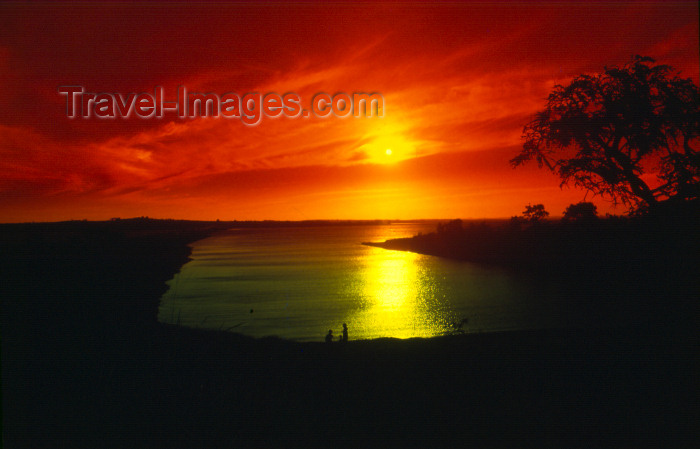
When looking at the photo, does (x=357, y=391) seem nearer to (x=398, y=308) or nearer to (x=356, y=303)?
(x=398, y=308)

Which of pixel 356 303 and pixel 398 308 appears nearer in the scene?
pixel 398 308

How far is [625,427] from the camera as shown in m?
6.21

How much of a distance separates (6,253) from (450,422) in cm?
6170

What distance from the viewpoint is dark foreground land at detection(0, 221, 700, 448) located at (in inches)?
241

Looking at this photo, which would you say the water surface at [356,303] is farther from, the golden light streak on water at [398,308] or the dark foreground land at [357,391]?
the dark foreground land at [357,391]

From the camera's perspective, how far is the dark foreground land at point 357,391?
6117 mm

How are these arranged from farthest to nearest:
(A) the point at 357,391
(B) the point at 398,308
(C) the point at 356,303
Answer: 1. (C) the point at 356,303
2. (B) the point at 398,308
3. (A) the point at 357,391

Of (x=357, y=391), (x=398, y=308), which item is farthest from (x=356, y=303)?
(x=357, y=391)

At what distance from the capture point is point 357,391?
24.6 ft

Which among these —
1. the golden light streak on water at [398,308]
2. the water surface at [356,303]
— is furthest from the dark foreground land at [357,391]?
the golden light streak on water at [398,308]

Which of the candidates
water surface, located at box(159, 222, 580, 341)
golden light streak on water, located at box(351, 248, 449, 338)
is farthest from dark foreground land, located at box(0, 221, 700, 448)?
golden light streak on water, located at box(351, 248, 449, 338)

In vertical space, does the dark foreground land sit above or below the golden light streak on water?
above

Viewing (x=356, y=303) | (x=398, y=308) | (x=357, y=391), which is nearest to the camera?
(x=357, y=391)

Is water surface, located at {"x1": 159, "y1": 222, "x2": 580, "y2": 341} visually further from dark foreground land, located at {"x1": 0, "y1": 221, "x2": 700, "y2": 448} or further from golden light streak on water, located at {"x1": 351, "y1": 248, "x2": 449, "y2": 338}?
dark foreground land, located at {"x1": 0, "y1": 221, "x2": 700, "y2": 448}
